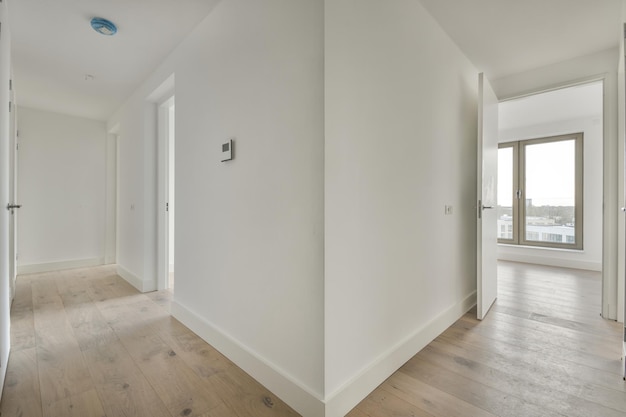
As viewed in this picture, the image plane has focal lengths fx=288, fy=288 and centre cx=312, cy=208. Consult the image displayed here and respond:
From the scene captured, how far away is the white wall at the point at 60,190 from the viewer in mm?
4418

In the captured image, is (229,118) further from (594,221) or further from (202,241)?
(594,221)

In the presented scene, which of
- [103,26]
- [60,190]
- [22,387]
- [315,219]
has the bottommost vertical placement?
[22,387]

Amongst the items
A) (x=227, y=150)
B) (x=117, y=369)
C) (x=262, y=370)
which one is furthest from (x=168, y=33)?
(x=262, y=370)

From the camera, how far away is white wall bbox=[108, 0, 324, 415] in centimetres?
143

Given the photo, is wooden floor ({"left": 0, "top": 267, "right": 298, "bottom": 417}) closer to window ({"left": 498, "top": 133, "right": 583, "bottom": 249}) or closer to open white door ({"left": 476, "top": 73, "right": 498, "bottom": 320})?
open white door ({"left": 476, "top": 73, "right": 498, "bottom": 320})

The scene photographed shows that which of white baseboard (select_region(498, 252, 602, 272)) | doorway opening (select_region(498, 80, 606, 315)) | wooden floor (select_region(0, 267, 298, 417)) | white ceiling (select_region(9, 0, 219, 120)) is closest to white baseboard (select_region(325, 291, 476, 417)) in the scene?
wooden floor (select_region(0, 267, 298, 417))

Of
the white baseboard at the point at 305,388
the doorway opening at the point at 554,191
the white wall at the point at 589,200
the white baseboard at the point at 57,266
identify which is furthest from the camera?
the white wall at the point at 589,200

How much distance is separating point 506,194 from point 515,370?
5.13 metres

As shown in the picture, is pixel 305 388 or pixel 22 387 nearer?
pixel 305 388

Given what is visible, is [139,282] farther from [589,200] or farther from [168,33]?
[589,200]

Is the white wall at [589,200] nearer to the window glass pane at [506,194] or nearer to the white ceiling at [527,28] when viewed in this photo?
the window glass pane at [506,194]

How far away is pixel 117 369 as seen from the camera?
1867mm

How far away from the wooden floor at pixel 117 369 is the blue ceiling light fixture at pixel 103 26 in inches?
98.1

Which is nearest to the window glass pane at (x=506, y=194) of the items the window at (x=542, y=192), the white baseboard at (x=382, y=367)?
the window at (x=542, y=192)
